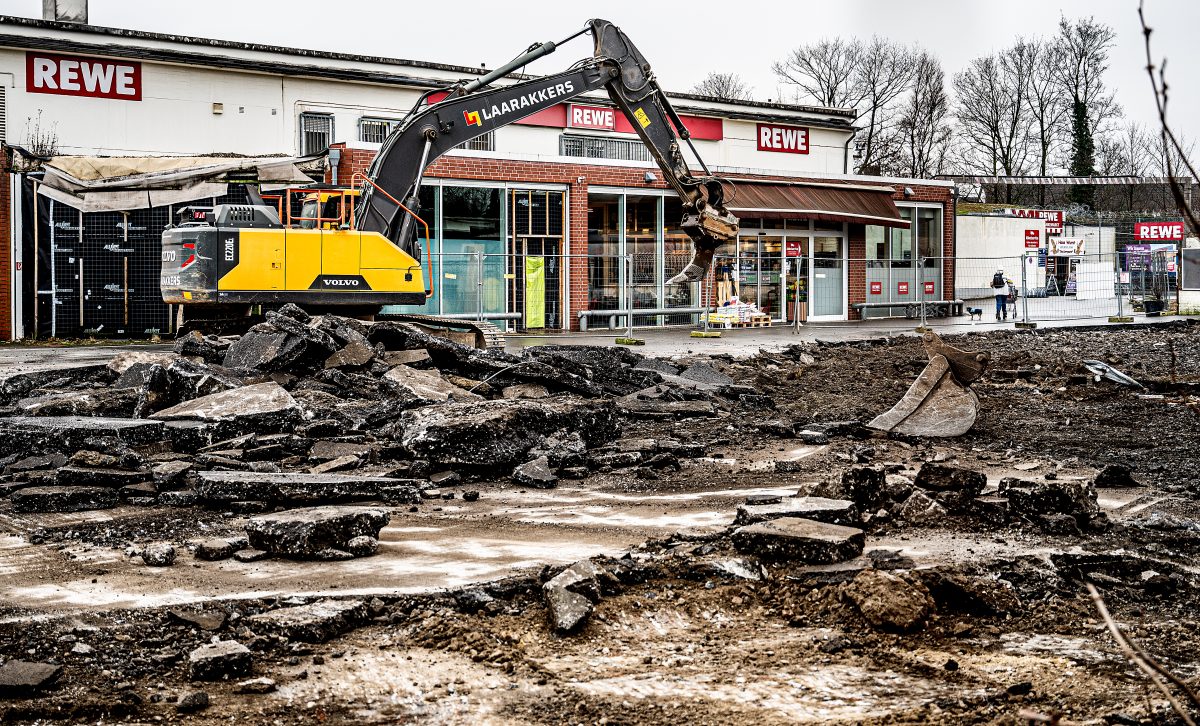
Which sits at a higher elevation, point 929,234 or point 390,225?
point 929,234

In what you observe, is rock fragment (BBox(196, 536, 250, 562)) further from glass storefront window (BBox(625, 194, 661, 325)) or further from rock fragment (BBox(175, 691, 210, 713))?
glass storefront window (BBox(625, 194, 661, 325))

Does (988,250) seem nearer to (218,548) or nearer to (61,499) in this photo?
(61,499)

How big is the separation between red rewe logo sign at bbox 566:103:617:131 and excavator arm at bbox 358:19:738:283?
42.0 ft

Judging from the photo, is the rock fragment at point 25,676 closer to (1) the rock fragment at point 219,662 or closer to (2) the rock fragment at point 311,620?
(1) the rock fragment at point 219,662

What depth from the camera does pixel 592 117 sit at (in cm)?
3291

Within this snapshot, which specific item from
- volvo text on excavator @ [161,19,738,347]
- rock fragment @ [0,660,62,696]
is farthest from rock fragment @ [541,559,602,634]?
volvo text on excavator @ [161,19,738,347]

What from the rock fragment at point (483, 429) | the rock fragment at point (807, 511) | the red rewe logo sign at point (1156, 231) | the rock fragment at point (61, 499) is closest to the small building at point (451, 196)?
the rock fragment at point (483, 429)

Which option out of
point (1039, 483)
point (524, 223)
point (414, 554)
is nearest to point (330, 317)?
point (414, 554)

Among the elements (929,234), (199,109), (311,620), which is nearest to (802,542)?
(311,620)

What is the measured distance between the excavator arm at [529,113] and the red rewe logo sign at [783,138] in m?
17.9

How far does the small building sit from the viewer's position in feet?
78.3

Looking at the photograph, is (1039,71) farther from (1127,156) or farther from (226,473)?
(226,473)

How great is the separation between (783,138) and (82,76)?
21.5 metres

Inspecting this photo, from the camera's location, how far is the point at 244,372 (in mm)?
12945
